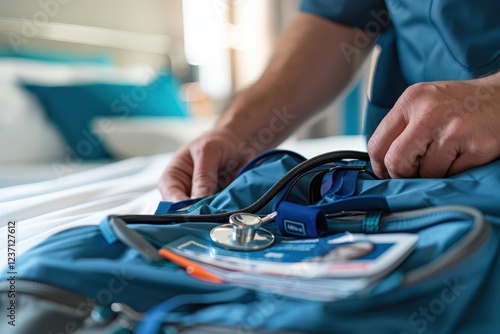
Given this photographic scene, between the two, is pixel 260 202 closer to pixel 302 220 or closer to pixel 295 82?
pixel 302 220

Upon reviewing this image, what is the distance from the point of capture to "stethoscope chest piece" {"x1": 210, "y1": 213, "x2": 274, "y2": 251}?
42 centimetres

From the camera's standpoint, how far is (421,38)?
815 mm

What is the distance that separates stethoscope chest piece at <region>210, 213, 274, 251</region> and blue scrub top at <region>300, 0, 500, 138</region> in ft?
1.53

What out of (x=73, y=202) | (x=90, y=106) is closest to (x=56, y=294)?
(x=73, y=202)

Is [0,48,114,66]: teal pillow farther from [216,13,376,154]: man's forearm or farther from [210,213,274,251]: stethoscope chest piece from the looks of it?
[210,213,274,251]: stethoscope chest piece

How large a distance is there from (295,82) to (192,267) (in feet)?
2.28

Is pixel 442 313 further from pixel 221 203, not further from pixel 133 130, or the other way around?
pixel 133 130

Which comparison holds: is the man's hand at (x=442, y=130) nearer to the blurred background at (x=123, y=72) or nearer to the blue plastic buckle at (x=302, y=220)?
the blue plastic buckle at (x=302, y=220)

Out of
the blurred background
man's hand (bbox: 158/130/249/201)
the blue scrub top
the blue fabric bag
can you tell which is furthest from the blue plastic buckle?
the blurred background

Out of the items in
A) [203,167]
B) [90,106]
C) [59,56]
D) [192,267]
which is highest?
[192,267]

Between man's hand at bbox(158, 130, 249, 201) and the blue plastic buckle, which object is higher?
the blue plastic buckle

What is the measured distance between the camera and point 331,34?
1.04 metres

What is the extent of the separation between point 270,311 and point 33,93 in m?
1.78

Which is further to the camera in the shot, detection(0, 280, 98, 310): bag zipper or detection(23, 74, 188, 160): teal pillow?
detection(23, 74, 188, 160): teal pillow
